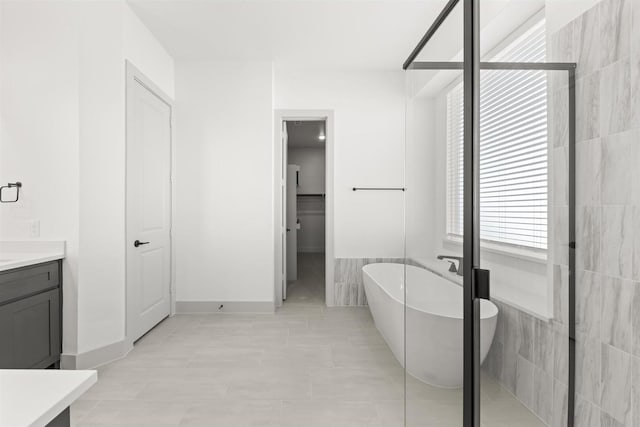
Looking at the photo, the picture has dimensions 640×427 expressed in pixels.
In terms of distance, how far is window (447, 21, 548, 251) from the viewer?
657 mm

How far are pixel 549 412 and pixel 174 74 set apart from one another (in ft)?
14.1

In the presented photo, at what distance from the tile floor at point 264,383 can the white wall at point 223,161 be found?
83 cm

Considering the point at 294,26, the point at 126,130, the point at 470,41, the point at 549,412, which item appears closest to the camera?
the point at 549,412

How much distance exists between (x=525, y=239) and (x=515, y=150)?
0.61 ft

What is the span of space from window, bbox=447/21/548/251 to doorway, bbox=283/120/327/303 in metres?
4.73

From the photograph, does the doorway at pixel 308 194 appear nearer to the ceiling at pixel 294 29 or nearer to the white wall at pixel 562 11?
the ceiling at pixel 294 29

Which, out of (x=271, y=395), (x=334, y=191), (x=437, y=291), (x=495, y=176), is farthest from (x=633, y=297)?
(x=334, y=191)

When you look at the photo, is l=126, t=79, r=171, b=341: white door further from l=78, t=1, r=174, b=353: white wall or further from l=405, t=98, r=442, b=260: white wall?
l=405, t=98, r=442, b=260: white wall

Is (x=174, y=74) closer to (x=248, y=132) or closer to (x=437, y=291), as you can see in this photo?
(x=248, y=132)

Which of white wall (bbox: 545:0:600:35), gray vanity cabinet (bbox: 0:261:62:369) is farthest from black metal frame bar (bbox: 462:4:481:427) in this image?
gray vanity cabinet (bbox: 0:261:62:369)

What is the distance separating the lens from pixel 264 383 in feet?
7.74

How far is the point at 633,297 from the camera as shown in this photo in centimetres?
48

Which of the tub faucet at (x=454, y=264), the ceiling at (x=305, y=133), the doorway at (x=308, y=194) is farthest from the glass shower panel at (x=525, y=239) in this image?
the ceiling at (x=305, y=133)

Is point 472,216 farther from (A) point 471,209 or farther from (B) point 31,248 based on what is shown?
(B) point 31,248
